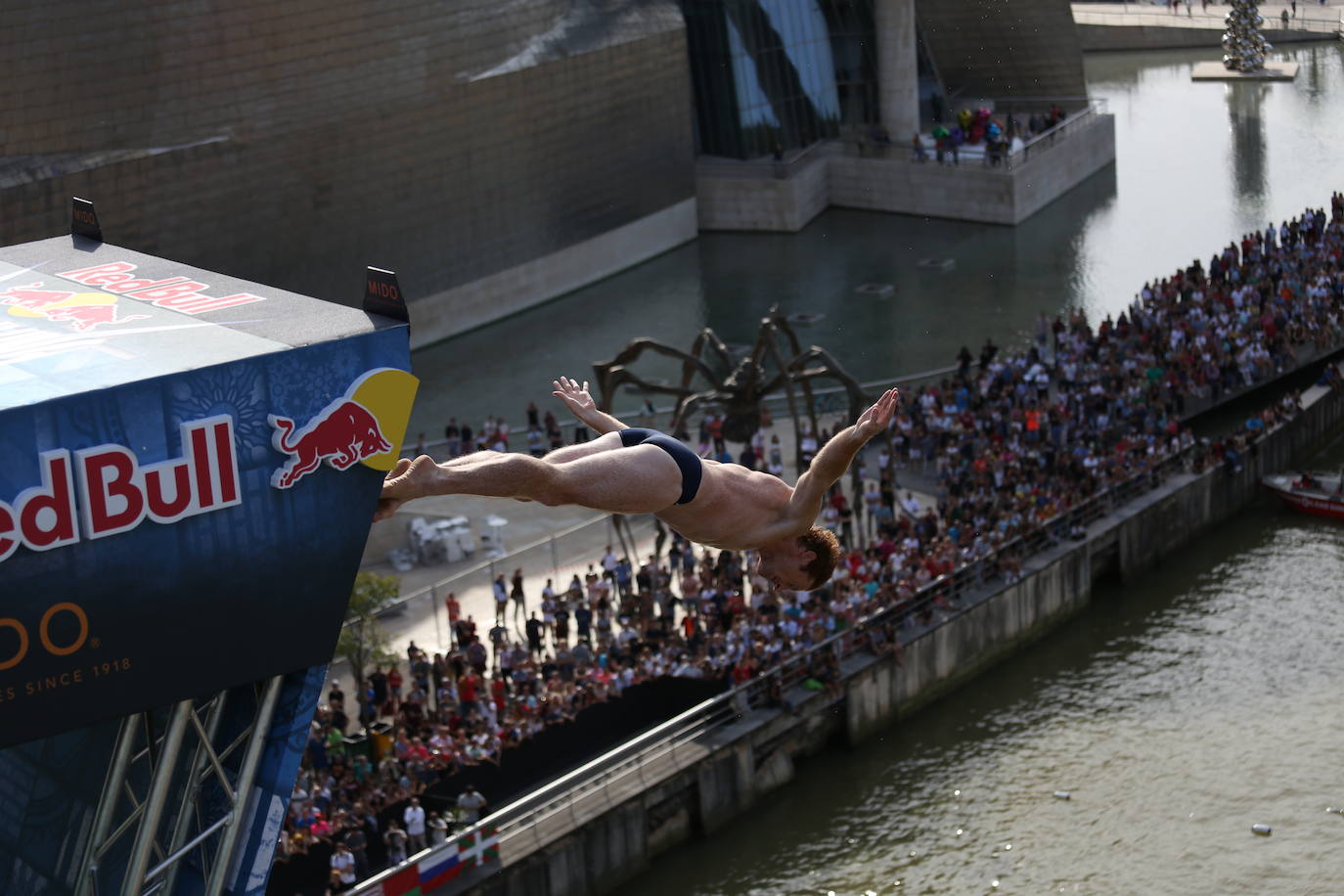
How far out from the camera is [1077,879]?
3606 centimetres

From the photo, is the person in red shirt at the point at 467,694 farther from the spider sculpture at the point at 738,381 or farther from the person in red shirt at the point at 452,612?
the spider sculpture at the point at 738,381

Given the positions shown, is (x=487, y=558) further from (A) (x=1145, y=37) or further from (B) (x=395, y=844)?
(A) (x=1145, y=37)

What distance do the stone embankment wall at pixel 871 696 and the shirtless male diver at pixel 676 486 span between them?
1895 centimetres

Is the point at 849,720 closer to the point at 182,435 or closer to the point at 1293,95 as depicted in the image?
the point at 182,435

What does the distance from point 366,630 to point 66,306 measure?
719 inches

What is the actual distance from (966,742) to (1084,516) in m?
8.35

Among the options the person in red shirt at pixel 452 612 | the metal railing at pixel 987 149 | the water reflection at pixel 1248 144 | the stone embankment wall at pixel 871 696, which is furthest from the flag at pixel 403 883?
the water reflection at pixel 1248 144

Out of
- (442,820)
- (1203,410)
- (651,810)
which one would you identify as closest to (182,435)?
(442,820)

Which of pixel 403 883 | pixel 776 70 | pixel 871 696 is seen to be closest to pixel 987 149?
pixel 776 70

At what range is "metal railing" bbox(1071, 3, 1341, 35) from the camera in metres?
106

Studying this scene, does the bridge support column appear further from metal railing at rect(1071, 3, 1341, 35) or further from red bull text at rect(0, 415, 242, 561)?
red bull text at rect(0, 415, 242, 561)

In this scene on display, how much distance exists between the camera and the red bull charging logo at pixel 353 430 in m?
19.4

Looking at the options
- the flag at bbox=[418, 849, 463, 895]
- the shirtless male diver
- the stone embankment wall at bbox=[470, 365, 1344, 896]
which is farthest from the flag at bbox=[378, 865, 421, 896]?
Result: the shirtless male diver

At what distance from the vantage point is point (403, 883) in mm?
31781
